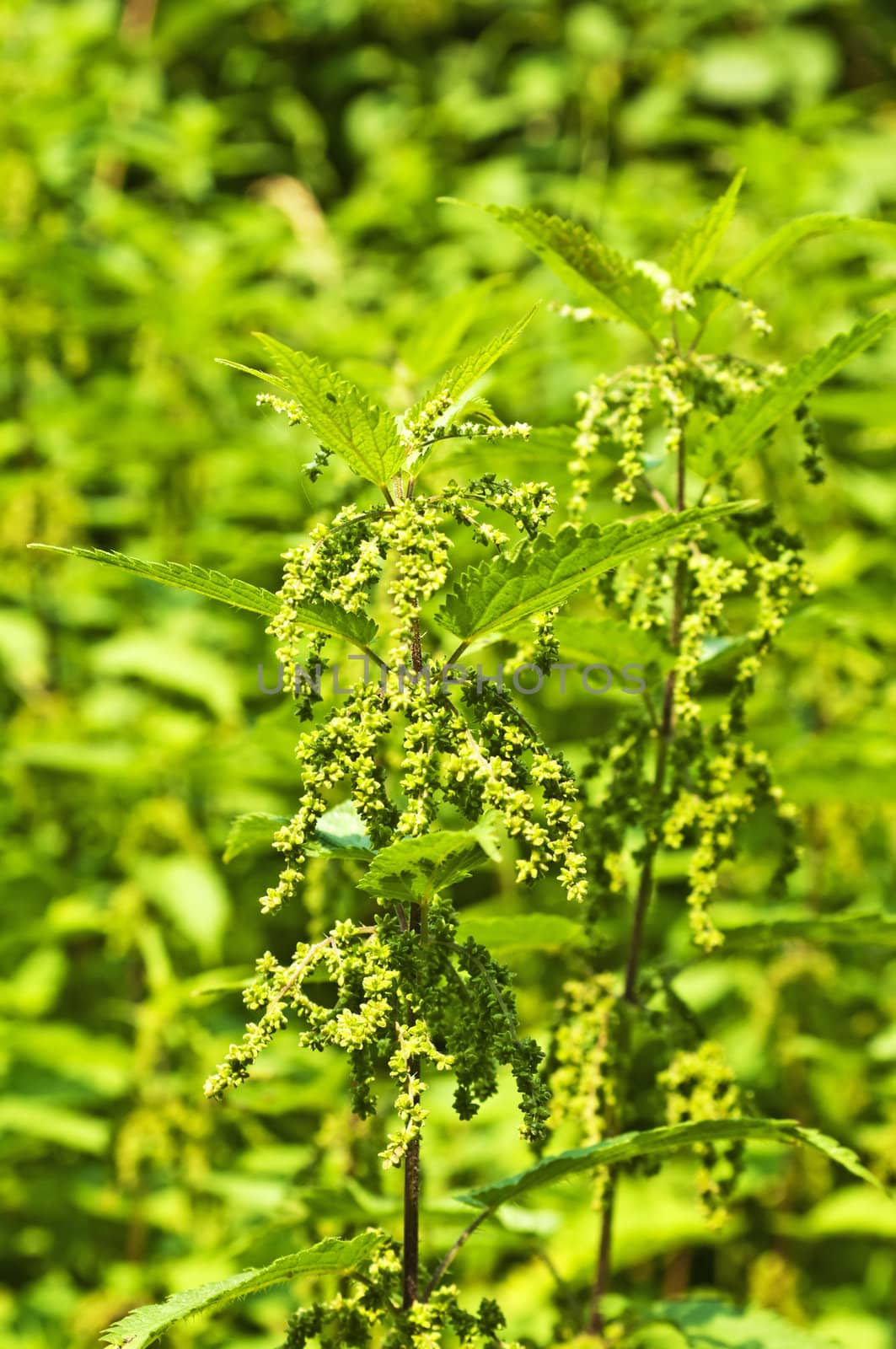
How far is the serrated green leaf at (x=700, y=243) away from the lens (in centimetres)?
198

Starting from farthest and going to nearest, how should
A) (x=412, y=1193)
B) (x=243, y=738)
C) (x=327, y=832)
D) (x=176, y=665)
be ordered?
(x=176, y=665) < (x=243, y=738) < (x=327, y=832) < (x=412, y=1193)

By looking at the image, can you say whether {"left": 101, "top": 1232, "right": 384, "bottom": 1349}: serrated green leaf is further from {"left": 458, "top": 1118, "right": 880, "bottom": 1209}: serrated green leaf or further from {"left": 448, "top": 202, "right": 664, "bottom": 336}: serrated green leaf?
{"left": 448, "top": 202, "right": 664, "bottom": 336}: serrated green leaf

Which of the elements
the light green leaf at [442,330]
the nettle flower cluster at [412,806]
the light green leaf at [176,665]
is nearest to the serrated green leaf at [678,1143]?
the nettle flower cluster at [412,806]

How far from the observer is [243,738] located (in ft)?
11.3

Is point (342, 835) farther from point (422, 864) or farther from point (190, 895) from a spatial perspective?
point (190, 895)

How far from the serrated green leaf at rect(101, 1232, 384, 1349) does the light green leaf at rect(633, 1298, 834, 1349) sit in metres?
0.78

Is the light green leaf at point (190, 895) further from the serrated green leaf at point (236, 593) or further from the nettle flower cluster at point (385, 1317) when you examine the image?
the serrated green leaf at point (236, 593)

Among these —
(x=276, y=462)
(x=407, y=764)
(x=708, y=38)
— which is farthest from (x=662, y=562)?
(x=708, y=38)

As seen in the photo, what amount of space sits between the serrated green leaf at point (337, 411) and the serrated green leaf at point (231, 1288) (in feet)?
2.95

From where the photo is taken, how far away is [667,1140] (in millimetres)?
1687

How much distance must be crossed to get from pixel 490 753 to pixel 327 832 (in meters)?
0.30

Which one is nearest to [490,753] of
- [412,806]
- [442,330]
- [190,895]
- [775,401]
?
[412,806]

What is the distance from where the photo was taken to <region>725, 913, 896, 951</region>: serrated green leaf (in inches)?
82.9

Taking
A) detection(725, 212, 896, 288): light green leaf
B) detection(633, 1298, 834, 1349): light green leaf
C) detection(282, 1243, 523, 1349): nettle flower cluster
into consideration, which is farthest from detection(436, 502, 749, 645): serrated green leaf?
detection(633, 1298, 834, 1349): light green leaf
